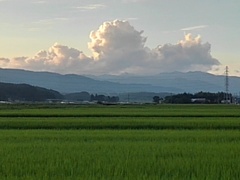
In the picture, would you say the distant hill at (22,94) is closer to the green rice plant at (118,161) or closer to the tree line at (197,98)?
the tree line at (197,98)

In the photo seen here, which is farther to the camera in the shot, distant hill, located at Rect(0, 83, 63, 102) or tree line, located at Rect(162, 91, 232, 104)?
distant hill, located at Rect(0, 83, 63, 102)

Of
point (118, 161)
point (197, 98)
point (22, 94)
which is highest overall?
point (22, 94)

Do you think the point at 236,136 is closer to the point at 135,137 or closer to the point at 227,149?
the point at 135,137

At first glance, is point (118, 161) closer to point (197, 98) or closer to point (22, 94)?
point (197, 98)

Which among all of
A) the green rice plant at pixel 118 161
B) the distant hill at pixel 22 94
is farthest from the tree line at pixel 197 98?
the green rice plant at pixel 118 161

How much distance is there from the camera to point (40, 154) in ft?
33.2

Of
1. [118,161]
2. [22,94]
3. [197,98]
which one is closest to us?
[118,161]

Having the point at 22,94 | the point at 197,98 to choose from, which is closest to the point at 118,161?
the point at 197,98

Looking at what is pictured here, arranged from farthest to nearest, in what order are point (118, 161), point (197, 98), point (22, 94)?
point (22, 94) → point (197, 98) → point (118, 161)

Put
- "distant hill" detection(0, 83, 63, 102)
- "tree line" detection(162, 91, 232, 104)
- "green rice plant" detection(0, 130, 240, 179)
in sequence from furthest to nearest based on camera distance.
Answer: "distant hill" detection(0, 83, 63, 102) → "tree line" detection(162, 91, 232, 104) → "green rice plant" detection(0, 130, 240, 179)

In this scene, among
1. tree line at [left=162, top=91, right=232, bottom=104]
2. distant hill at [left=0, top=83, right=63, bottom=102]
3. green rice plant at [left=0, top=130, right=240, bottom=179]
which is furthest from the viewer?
distant hill at [left=0, top=83, right=63, bottom=102]

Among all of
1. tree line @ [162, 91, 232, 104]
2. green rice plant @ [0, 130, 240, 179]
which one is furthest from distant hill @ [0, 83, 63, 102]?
green rice plant @ [0, 130, 240, 179]

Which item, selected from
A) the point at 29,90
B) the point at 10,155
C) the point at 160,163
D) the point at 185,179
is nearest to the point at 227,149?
the point at 160,163

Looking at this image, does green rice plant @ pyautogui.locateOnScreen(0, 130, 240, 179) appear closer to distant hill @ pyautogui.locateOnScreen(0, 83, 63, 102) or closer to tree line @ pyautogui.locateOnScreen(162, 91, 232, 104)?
tree line @ pyautogui.locateOnScreen(162, 91, 232, 104)
